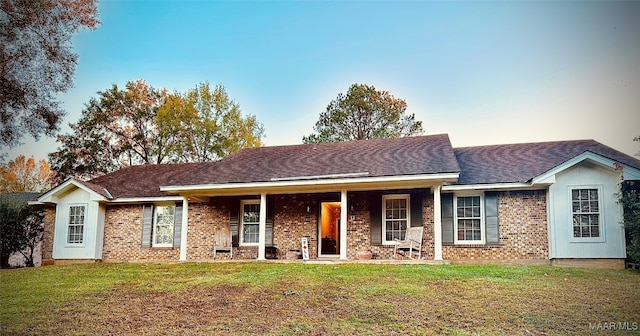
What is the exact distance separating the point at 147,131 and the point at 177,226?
14.3m

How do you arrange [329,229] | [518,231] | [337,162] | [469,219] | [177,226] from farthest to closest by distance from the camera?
[329,229], [177,226], [337,162], [469,219], [518,231]

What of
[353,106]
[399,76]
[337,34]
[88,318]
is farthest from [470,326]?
[353,106]

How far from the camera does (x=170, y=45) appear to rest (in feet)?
63.0

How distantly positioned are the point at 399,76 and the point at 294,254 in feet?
27.9

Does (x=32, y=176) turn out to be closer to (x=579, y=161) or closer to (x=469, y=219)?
(x=469, y=219)

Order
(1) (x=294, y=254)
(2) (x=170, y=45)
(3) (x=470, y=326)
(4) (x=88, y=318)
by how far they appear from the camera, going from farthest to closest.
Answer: (2) (x=170, y=45), (1) (x=294, y=254), (4) (x=88, y=318), (3) (x=470, y=326)

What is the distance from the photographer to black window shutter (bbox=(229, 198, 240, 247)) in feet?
51.9

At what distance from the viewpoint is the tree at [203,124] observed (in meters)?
28.4

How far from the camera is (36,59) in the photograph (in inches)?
612

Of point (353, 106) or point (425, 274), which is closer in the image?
point (425, 274)

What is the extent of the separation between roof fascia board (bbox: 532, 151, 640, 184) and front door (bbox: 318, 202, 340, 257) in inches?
232

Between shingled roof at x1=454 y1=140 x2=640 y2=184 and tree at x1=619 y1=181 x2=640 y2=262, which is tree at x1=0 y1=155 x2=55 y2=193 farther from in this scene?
tree at x1=619 y1=181 x2=640 y2=262

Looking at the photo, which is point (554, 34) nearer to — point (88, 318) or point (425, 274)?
point (425, 274)

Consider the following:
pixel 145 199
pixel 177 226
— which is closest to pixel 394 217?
pixel 177 226
